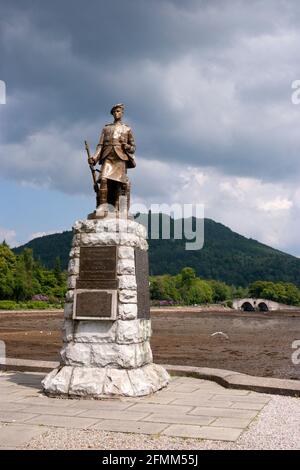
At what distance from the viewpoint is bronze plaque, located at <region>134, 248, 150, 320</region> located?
396 inches

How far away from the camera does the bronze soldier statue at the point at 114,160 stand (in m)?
10.5

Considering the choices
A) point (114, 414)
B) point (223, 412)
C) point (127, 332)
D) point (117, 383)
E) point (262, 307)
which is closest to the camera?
point (114, 414)

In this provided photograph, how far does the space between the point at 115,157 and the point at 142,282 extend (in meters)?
2.54

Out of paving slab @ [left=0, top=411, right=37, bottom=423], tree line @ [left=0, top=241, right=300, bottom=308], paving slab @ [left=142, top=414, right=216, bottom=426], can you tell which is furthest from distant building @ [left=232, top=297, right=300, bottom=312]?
paving slab @ [left=0, top=411, right=37, bottom=423]

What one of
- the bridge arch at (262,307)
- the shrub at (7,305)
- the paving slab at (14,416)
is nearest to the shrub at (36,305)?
the shrub at (7,305)

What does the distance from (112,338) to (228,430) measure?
3.14 meters

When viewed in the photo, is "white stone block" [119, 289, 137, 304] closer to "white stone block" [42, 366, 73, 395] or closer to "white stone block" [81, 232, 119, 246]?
"white stone block" [81, 232, 119, 246]

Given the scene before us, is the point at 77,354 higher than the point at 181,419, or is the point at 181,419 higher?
the point at 77,354

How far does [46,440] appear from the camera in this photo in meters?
6.43

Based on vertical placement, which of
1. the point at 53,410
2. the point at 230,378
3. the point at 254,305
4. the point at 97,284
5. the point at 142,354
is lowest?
the point at 53,410

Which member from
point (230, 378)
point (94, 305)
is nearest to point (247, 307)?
point (230, 378)

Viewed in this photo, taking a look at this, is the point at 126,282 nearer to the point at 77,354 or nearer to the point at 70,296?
the point at 70,296

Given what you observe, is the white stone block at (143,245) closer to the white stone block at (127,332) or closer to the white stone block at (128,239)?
the white stone block at (128,239)

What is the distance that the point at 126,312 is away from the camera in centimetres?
956
